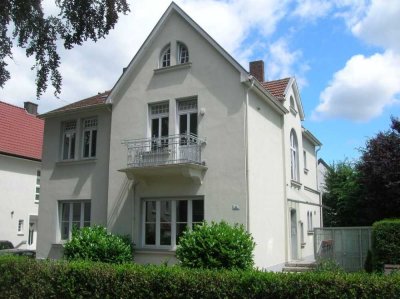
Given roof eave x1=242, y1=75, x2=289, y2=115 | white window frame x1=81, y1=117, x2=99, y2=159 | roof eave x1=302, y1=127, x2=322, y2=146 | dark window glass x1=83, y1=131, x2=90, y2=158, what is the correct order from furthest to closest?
roof eave x1=302, y1=127, x2=322, y2=146
dark window glass x1=83, y1=131, x2=90, y2=158
white window frame x1=81, y1=117, x2=99, y2=159
roof eave x1=242, y1=75, x2=289, y2=115

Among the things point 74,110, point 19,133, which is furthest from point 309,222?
point 19,133

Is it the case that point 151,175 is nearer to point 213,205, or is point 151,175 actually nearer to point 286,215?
point 213,205

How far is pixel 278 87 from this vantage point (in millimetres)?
21453

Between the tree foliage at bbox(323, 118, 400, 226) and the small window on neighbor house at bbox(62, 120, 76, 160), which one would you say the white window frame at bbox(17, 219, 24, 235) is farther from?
the tree foliage at bbox(323, 118, 400, 226)

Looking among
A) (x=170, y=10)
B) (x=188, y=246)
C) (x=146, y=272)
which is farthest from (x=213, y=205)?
(x=170, y=10)

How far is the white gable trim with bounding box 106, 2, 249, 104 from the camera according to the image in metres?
16.6

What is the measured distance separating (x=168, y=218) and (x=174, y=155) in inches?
98.0

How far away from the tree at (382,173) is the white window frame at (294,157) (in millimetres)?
3229

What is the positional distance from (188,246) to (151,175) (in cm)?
419

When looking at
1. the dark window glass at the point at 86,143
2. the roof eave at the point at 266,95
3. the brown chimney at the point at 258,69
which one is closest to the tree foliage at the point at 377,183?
the roof eave at the point at 266,95

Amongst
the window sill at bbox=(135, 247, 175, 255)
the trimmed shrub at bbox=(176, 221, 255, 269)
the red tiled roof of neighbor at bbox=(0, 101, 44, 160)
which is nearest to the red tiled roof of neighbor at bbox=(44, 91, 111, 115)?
the window sill at bbox=(135, 247, 175, 255)

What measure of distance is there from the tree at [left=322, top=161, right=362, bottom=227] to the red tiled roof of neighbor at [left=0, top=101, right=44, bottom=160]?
67.7 feet

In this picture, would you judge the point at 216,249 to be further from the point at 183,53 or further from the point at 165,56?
the point at 165,56

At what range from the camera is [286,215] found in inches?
775
